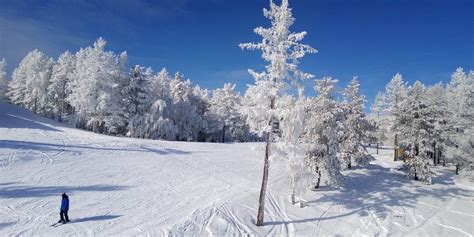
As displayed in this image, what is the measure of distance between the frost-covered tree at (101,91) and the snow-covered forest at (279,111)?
15cm

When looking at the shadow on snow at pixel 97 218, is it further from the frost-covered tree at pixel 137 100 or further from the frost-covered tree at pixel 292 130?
the frost-covered tree at pixel 137 100

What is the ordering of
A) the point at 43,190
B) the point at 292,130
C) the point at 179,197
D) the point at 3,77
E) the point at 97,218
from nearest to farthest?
the point at 97,218 → the point at 43,190 → the point at 292,130 → the point at 179,197 → the point at 3,77

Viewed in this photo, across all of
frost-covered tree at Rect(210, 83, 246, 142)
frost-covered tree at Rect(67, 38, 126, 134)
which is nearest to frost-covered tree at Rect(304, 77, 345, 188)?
frost-covered tree at Rect(67, 38, 126, 134)

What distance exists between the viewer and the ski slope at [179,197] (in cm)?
1692

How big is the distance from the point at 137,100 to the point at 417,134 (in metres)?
38.2

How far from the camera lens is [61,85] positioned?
62156mm

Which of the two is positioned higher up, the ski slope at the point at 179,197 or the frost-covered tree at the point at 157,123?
the frost-covered tree at the point at 157,123

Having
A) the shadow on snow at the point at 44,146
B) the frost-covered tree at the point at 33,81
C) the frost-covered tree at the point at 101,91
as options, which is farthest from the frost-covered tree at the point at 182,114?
the frost-covered tree at the point at 33,81

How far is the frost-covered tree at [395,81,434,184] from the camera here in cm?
3481

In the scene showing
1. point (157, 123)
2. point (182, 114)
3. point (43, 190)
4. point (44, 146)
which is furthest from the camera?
point (182, 114)

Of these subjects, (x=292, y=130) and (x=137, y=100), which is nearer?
(x=292, y=130)

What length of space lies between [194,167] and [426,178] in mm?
26110

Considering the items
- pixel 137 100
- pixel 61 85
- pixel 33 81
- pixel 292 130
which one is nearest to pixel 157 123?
pixel 137 100

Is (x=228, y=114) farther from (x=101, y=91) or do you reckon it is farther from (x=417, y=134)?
(x=417, y=134)
